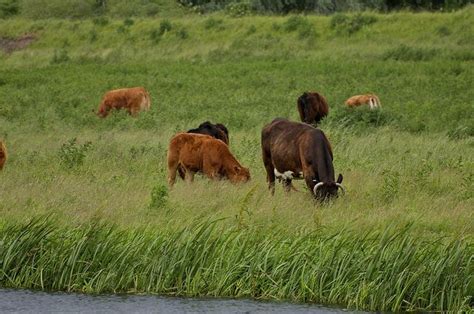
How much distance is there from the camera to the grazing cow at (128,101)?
27766 mm

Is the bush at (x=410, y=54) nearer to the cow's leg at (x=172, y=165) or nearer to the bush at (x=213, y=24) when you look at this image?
the bush at (x=213, y=24)

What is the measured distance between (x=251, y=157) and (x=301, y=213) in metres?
5.53

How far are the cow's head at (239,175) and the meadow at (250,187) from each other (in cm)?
39

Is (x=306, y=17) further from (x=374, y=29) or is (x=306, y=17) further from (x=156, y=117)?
(x=156, y=117)

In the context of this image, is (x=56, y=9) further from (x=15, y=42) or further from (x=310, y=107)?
(x=310, y=107)

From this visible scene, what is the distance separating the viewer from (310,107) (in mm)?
24547

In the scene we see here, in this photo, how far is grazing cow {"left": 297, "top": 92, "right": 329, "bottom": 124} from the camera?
80.5ft

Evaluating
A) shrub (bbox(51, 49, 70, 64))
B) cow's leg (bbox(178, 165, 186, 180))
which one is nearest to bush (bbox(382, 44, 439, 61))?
shrub (bbox(51, 49, 70, 64))

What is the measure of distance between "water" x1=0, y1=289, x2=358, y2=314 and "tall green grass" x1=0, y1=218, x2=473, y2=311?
0.15 meters

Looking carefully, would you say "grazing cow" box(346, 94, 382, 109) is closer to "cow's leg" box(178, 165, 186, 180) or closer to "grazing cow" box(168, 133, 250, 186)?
"cow's leg" box(178, 165, 186, 180)

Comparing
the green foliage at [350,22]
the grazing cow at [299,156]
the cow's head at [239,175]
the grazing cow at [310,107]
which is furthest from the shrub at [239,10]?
the cow's head at [239,175]

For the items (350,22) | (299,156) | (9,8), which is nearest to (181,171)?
(299,156)

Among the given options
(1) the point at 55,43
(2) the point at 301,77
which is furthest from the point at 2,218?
(1) the point at 55,43

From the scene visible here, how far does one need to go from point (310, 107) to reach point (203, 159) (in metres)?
8.64
